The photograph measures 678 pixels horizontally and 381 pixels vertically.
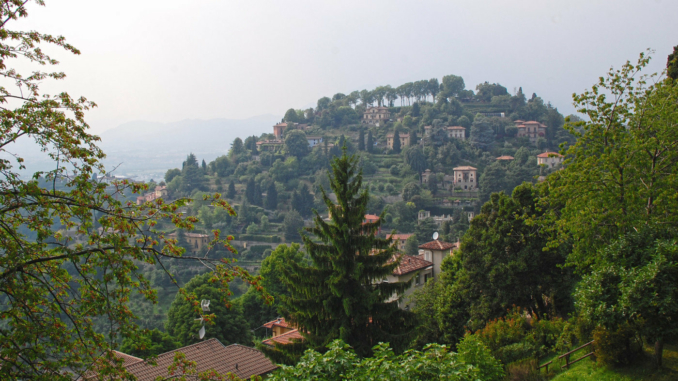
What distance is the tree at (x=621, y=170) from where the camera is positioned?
11.2 meters

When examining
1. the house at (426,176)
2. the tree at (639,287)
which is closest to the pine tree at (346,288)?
the tree at (639,287)

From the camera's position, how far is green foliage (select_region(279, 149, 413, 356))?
40.8 feet

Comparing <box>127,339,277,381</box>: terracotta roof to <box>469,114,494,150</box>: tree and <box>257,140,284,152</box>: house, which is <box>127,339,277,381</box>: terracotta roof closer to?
<box>469,114,494,150</box>: tree

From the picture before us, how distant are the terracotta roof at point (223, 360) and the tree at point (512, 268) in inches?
320

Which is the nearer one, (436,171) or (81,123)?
(81,123)

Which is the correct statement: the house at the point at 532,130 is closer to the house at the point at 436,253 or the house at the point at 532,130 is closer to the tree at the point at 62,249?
the house at the point at 436,253

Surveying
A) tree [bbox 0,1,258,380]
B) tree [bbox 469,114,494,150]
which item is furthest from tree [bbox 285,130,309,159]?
tree [bbox 0,1,258,380]

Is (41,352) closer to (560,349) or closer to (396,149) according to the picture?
(560,349)

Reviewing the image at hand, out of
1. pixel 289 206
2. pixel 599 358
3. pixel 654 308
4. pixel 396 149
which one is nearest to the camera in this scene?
pixel 654 308

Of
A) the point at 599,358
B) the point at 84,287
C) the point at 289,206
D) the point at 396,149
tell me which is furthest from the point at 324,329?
the point at 396,149

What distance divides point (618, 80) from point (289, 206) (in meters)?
83.9

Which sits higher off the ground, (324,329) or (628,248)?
(628,248)

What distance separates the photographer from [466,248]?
19.9 m

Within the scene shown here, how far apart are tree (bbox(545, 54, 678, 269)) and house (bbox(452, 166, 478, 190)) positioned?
80.1m
